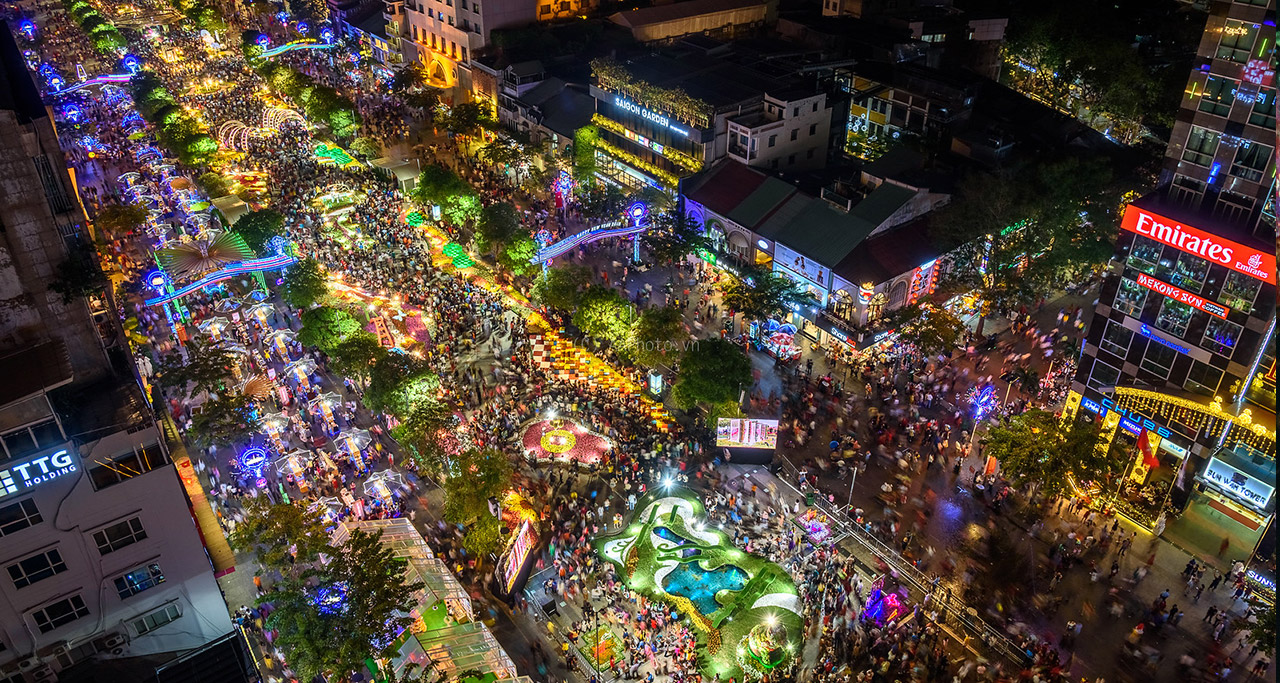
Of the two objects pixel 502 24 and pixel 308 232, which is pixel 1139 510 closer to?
pixel 308 232

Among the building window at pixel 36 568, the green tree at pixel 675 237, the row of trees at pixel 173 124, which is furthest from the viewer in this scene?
the row of trees at pixel 173 124

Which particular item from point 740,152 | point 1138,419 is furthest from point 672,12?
point 1138,419

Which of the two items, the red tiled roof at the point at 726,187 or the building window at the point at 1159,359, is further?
the red tiled roof at the point at 726,187

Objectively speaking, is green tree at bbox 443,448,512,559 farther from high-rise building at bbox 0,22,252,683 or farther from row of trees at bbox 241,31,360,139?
row of trees at bbox 241,31,360,139

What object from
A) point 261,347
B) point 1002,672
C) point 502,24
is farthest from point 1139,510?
point 502,24

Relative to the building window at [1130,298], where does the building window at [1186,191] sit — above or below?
above

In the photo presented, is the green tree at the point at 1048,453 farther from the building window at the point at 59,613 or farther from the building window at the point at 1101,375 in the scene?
the building window at the point at 59,613

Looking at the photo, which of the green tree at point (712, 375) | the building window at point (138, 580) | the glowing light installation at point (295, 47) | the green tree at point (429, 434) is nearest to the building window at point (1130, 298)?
the green tree at point (712, 375)
